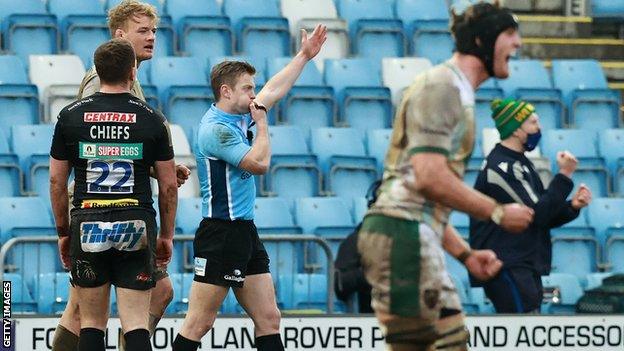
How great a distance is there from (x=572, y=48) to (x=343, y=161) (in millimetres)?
4635

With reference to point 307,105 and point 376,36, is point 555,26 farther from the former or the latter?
point 307,105

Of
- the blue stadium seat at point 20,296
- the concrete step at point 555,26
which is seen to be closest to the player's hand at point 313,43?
the blue stadium seat at point 20,296

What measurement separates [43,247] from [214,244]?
128 inches

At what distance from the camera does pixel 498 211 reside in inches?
247

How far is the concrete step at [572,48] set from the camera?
17.9 m

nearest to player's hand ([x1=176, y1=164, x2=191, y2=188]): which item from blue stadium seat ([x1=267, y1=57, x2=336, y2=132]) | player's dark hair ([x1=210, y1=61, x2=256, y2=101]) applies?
player's dark hair ([x1=210, y1=61, x2=256, y2=101])

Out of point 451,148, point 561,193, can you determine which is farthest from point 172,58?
point 451,148

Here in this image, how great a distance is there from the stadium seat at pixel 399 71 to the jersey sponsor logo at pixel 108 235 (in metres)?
7.73

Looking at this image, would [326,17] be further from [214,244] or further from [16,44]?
[214,244]

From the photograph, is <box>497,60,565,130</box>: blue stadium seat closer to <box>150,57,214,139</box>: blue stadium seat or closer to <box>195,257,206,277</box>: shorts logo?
<box>150,57,214,139</box>: blue stadium seat

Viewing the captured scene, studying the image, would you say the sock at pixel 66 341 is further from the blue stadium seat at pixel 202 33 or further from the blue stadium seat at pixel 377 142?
the blue stadium seat at pixel 202 33

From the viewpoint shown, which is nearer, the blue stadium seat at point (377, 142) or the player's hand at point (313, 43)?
the player's hand at point (313, 43)

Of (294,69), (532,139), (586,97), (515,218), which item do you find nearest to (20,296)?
(294,69)

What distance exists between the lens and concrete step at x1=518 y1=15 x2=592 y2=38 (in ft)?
59.3
